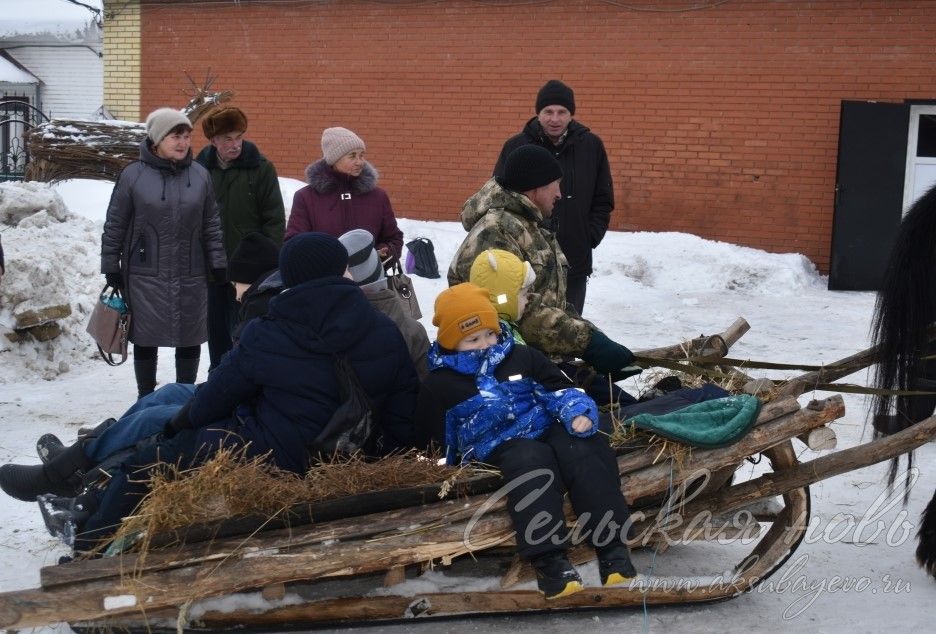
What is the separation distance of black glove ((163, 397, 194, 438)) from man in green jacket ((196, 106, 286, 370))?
245 centimetres

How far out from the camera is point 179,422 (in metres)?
3.82

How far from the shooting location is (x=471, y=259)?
446 centimetres

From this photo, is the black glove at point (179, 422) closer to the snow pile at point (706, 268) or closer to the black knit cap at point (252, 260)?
the black knit cap at point (252, 260)

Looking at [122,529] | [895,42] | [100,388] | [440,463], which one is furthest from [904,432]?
[895,42]

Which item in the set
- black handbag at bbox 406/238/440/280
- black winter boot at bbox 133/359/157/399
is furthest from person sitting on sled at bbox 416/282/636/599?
black handbag at bbox 406/238/440/280

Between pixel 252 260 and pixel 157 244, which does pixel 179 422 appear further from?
pixel 157 244

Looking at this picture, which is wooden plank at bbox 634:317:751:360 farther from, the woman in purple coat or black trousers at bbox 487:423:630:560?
the woman in purple coat

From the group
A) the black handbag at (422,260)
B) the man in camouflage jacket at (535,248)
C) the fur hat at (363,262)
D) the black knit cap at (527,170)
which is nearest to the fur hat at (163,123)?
the fur hat at (363,262)

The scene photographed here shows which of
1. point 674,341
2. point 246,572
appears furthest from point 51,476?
point 674,341

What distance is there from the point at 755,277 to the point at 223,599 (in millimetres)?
9166

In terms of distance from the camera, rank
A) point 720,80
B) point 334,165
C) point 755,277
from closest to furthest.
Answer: point 334,165
point 755,277
point 720,80

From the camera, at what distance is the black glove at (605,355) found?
4262 mm

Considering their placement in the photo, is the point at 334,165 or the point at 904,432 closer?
the point at 904,432

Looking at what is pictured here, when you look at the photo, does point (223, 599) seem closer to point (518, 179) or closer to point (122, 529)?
point (122, 529)
